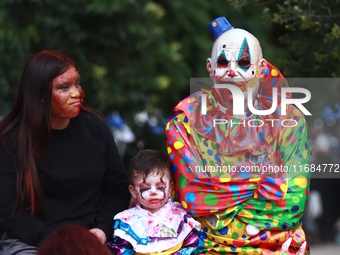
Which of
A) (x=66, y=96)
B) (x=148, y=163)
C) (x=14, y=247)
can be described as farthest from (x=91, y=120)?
(x=14, y=247)

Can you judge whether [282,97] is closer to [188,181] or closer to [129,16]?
[188,181]

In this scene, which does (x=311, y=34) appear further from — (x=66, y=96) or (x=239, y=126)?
(x=66, y=96)

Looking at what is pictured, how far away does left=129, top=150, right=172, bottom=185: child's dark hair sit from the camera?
2.54 m

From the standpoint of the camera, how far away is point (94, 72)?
18.5 feet

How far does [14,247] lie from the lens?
249 cm

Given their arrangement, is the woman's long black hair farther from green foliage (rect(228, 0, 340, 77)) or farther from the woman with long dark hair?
green foliage (rect(228, 0, 340, 77))

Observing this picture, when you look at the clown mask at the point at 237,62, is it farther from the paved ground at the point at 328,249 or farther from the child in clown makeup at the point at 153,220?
the paved ground at the point at 328,249

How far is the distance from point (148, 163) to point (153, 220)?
0.33 metres

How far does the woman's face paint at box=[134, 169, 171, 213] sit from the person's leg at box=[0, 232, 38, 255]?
680 millimetres

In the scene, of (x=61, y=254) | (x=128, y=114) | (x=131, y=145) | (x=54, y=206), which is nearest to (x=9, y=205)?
(x=54, y=206)

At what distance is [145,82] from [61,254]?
4.37m

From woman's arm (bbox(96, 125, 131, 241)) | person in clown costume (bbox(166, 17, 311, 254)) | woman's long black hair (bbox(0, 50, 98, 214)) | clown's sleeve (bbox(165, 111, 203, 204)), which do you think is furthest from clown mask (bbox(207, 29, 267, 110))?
woman's long black hair (bbox(0, 50, 98, 214))

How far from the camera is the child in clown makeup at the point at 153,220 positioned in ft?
8.05

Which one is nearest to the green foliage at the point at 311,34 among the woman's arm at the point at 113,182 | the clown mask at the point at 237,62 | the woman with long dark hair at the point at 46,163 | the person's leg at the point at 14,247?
the clown mask at the point at 237,62
